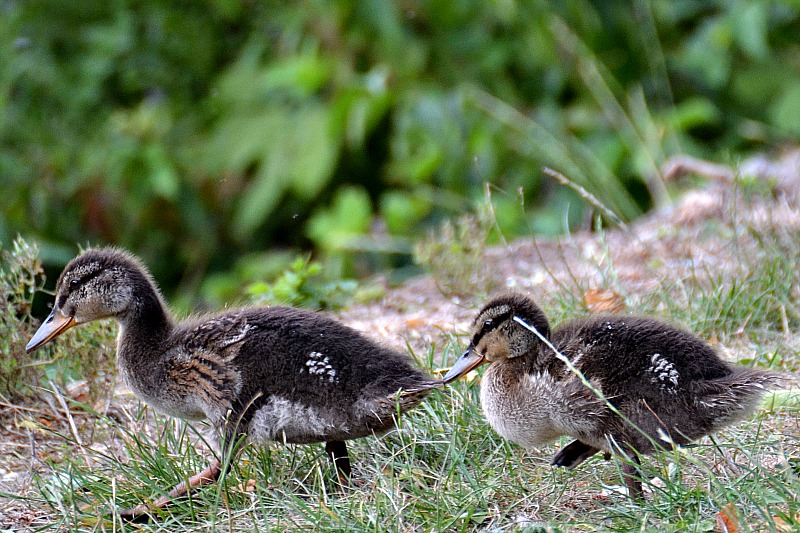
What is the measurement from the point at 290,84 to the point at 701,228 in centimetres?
502

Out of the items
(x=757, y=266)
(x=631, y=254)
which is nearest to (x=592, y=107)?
(x=631, y=254)

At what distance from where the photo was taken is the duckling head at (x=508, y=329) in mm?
4480

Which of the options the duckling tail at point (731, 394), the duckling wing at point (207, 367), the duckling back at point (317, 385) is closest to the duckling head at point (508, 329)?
the duckling back at point (317, 385)

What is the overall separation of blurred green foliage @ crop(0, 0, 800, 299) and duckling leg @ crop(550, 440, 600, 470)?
5714mm

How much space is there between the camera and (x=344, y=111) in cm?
1088

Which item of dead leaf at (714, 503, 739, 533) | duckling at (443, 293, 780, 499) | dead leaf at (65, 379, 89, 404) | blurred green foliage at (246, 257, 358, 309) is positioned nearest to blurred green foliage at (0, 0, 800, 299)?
blurred green foliage at (246, 257, 358, 309)

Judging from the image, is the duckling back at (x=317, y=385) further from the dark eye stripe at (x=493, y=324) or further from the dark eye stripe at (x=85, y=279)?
the dark eye stripe at (x=85, y=279)

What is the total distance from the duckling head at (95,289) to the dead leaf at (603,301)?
99.4 inches

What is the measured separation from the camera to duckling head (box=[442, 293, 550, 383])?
4480 millimetres

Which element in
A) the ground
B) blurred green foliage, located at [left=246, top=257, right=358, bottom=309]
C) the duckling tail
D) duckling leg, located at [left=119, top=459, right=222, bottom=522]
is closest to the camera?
the duckling tail

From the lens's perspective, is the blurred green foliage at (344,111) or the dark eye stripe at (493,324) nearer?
the dark eye stripe at (493,324)

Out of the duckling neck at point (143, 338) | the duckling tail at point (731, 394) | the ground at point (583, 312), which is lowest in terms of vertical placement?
the ground at point (583, 312)

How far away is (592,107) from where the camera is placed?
37.8 ft

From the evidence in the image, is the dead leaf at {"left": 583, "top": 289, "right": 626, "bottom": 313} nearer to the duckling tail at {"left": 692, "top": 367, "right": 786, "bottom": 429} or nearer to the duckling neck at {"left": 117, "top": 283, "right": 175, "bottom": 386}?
the duckling tail at {"left": 692, "top": 367, "right": 786, "bottom": 429}
